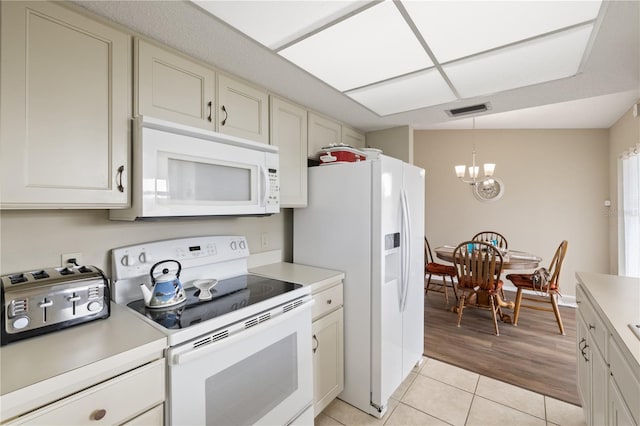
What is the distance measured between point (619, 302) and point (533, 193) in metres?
3.54

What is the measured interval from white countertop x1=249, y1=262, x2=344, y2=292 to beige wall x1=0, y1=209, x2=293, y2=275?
1.65ft

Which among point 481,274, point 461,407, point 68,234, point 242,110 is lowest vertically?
point 461,407

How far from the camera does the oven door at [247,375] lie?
109 cm

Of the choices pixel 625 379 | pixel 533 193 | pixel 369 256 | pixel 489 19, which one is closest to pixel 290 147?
pixel 369 256

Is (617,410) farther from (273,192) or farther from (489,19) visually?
(273,192)

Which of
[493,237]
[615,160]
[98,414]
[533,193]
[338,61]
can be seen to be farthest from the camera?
[493,237]

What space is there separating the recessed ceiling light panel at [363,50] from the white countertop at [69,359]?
56.5 inches

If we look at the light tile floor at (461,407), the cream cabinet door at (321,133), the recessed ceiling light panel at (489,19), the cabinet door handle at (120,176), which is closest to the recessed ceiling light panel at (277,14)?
the recessed ceiling light panel at (489,19)

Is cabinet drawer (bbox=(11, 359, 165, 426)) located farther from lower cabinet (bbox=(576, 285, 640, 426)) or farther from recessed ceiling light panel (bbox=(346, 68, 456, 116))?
recessed ceiling light panel (bbox=(346, 68, 456, 116))

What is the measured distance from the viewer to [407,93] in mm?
2025

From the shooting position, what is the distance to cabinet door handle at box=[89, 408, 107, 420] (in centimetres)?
88

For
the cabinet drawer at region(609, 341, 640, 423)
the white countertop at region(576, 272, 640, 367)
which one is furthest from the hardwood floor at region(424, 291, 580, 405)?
the cabinet drawer at region(609, 341, 640, 423)

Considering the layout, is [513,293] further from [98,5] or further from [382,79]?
[98,5]

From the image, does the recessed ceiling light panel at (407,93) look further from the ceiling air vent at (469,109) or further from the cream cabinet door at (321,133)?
the cream cabinet door at (321,133)
